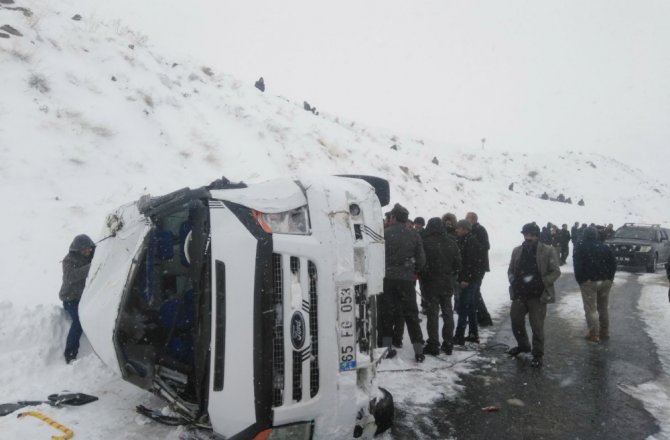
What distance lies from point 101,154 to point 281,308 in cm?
964

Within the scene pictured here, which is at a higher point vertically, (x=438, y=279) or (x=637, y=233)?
(x=637, y=233)

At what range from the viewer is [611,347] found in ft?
22.6

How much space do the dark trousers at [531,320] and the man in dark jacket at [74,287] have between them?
5.65m

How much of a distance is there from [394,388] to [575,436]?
5.88 feet

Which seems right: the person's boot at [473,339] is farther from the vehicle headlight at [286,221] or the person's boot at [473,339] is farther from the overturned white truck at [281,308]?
the vehicle headlight at [286,221]

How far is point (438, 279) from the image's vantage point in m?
6.43

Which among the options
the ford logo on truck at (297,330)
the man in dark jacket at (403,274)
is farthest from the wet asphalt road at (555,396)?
the ford logo on truck at (297,330)

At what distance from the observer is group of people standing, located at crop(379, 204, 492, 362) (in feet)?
19.9

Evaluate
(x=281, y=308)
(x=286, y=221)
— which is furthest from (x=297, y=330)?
(x=286, y=221)

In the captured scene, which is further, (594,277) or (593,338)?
(594,277)

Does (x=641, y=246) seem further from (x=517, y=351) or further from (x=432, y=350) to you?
(x=432, y=350)

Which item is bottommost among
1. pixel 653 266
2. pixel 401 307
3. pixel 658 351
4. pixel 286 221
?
pixel 658 351

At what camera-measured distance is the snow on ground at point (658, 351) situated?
176 inches

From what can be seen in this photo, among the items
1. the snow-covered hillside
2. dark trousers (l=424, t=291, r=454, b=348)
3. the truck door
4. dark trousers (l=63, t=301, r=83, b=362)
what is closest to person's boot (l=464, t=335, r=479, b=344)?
dark trousers (l=424, t=291, r=454, b=348)
